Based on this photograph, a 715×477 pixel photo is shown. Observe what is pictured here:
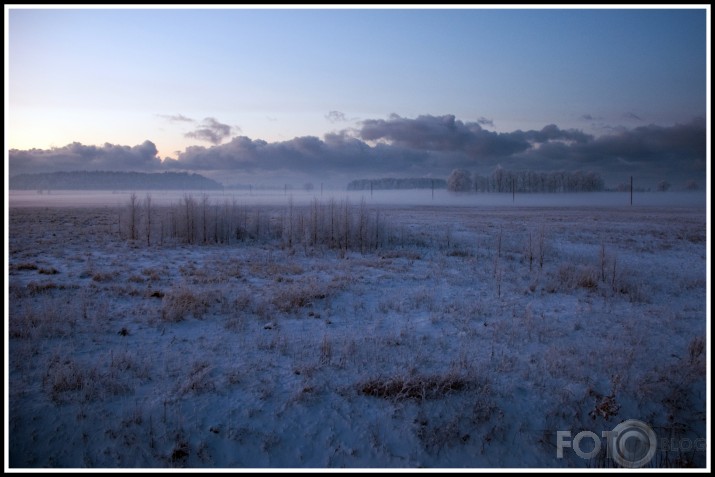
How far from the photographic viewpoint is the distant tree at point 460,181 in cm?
13812

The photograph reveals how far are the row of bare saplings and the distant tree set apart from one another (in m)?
123

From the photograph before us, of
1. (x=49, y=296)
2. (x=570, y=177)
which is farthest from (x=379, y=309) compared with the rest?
(x=570, y=177)

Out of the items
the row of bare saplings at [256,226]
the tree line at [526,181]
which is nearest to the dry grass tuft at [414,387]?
the row of bare saplings at [256,226]

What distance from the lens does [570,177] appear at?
132 meters

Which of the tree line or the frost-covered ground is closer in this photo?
the frost-covered ground

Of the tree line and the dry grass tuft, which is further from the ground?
the tree line

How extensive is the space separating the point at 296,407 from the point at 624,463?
4.19 m

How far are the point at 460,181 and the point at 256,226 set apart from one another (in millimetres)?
125248

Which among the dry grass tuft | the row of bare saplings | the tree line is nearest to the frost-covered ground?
the dry grass tuft

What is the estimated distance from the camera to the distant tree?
138 metres

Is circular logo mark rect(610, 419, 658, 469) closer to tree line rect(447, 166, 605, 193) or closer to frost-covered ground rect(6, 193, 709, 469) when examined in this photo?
frost-covered ground rect(6, 193, 709, 469)

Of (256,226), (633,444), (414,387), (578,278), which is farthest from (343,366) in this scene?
(256,226)

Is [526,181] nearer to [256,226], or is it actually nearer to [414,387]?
[256,226]

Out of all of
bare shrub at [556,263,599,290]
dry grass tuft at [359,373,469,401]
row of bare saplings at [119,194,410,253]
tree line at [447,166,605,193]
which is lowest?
dry grass tuft at [359,373,469,401]
